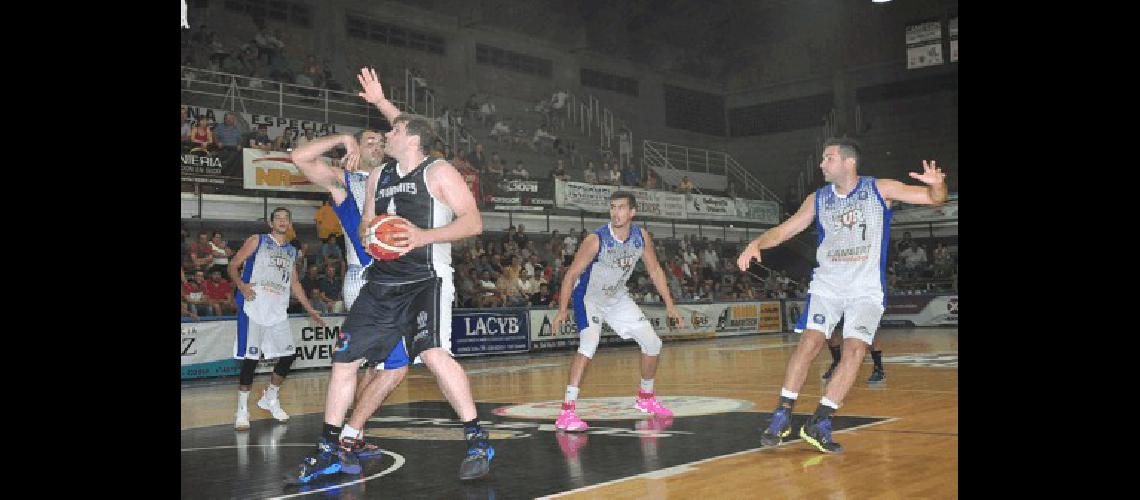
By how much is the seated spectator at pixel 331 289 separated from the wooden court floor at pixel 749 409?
2027 millimetres

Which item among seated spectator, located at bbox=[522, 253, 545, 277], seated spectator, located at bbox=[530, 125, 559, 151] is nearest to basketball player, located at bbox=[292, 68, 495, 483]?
seated spectator, located at bbox=[522, 253, 545, 277]

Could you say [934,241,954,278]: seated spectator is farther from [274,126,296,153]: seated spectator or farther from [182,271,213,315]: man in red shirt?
[182,271,213,315]: man in red shirt

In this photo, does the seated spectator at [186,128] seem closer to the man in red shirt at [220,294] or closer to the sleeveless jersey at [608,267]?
the man in red shirt at [220,294]

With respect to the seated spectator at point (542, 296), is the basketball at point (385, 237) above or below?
above

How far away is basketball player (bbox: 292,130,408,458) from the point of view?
6.17 metres

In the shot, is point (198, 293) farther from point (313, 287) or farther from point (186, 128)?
point (186, 128)

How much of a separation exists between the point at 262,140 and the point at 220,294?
4245 millimetres

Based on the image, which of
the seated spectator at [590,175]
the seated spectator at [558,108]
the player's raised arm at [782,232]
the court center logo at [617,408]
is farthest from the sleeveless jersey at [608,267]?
the seated spectator at [558,108]

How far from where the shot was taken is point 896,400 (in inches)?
377

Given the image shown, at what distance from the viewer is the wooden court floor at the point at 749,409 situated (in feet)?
17.0
